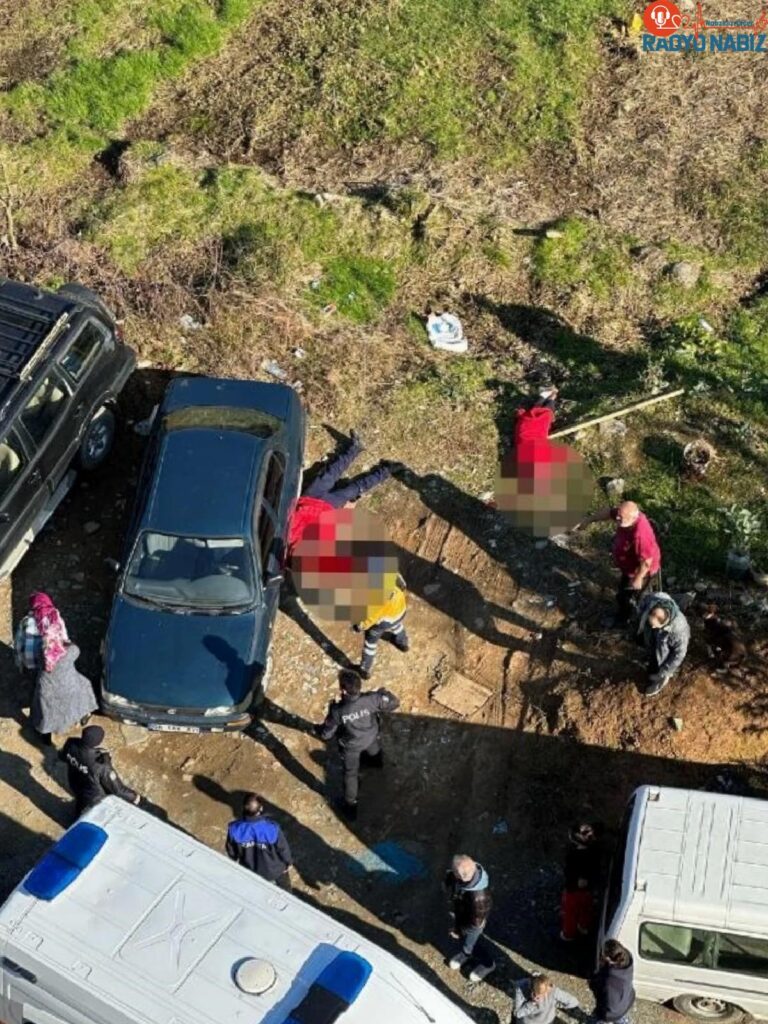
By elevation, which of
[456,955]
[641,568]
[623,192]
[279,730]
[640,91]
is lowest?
[456,955]

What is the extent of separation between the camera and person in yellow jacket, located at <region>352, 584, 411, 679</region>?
10.2 m

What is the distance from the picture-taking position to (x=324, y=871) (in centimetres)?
948

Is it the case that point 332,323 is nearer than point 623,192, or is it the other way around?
point 332,323

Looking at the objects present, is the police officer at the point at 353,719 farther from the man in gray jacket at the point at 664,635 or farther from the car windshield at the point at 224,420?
the car windshield at the point at 224,420

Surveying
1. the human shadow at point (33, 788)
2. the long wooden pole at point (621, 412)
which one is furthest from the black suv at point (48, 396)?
the long wooden pole at point (621, 412)

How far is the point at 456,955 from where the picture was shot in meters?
8.86

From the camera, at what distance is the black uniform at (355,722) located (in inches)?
353

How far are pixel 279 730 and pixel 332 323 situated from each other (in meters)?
5.26

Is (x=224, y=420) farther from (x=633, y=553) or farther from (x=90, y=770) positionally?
(x=633, y=553)

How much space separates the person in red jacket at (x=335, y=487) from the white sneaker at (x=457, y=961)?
4.22m

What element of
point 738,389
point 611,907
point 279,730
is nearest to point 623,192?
point 738,389

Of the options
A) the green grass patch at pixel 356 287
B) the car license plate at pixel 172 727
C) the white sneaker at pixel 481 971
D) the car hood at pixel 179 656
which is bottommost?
the white sneaker at pixel 481 971

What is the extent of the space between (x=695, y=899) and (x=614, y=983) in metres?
0.76

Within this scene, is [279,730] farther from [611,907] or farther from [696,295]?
[696,295]
